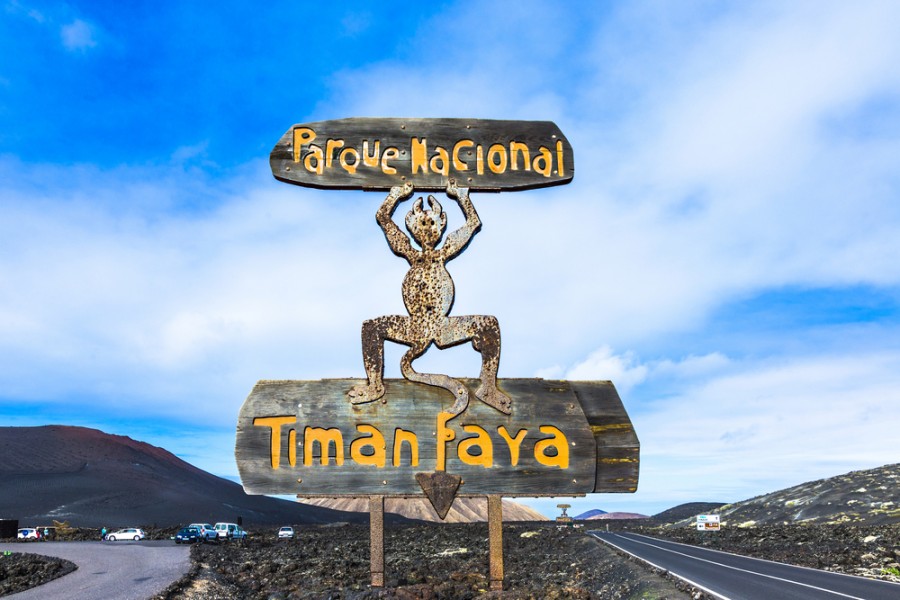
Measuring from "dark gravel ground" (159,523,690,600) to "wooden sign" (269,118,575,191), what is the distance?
3.98 meters

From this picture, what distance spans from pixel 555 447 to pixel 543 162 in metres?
3.01

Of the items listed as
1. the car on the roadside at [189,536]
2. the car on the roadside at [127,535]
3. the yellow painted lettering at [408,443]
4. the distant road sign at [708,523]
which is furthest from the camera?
the distant road sign at [708,523]

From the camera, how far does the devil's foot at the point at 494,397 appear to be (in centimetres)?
677

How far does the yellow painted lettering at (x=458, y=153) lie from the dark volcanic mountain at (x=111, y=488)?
75890mm

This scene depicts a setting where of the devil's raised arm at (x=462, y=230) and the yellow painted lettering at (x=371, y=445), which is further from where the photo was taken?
the devil's raised arm at (x=462, y=230)

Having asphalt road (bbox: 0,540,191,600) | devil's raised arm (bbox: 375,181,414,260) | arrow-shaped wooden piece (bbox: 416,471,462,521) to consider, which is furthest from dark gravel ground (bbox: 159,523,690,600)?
devil's raised arm (bbox: 375,181,414,260)

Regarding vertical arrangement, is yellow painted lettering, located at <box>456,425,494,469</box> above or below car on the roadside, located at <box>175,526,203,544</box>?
above

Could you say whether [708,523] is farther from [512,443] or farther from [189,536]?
[512,443]

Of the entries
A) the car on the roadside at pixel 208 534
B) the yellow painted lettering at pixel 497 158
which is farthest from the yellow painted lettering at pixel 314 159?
the car on the roadside at pixel 208 534

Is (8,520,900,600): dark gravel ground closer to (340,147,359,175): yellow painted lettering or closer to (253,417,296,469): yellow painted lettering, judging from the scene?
(253,417,296,469): yellow painted lettering

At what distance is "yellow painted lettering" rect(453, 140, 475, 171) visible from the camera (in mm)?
7391

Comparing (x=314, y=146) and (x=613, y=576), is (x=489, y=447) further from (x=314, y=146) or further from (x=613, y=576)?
(x=613, y=576)

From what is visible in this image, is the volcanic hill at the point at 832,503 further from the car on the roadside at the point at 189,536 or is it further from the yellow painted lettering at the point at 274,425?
the yellow painted lettering at the point at 274,425

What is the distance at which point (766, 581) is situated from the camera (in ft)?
62.3
